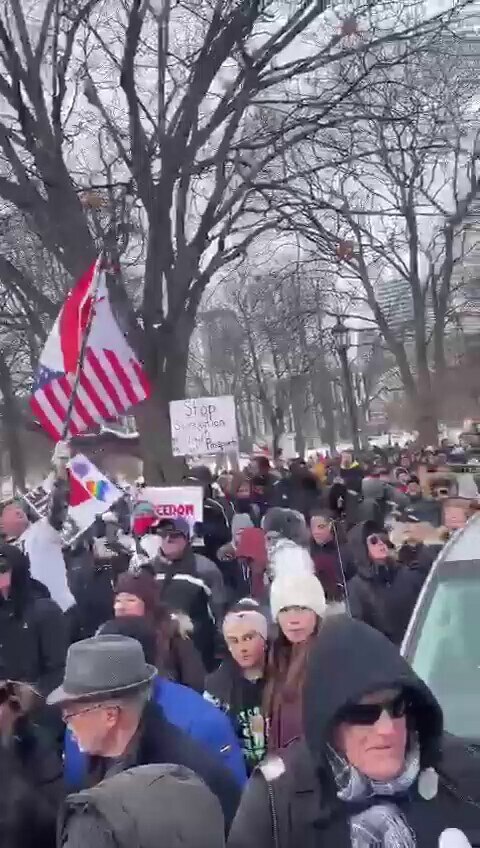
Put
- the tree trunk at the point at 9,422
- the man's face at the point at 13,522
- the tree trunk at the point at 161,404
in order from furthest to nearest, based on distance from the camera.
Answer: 1. the tree trunk at the point at 9,422
2. the tree trunk at the point at 161,404
3. the man's face at the point at 13,522

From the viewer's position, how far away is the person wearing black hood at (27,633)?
524 cm

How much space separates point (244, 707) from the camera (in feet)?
14.0

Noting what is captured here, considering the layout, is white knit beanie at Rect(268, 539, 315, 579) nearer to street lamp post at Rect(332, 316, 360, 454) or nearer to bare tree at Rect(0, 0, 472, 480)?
bare tree at Rect(0, 0, 472, 480)

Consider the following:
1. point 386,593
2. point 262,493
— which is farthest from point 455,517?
point 262,493

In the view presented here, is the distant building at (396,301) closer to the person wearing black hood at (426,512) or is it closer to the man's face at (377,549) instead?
the person wearing black hood at (426,512)

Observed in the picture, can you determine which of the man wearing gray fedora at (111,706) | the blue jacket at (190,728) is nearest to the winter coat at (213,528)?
the blue jacket at (190,728)

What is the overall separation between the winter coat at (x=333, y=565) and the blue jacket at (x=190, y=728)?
12.0ft

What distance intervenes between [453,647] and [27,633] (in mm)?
2149

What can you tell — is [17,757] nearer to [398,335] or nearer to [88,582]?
[88,582]

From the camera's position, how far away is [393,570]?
648 centimetres

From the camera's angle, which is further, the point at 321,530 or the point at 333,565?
the point at 321,530

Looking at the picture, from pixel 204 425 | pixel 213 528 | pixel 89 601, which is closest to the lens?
pixel 89 601

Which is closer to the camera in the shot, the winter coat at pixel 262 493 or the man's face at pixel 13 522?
the man's face at pixel 13 522

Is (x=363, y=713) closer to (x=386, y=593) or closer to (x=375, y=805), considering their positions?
(x=375, y=805)
